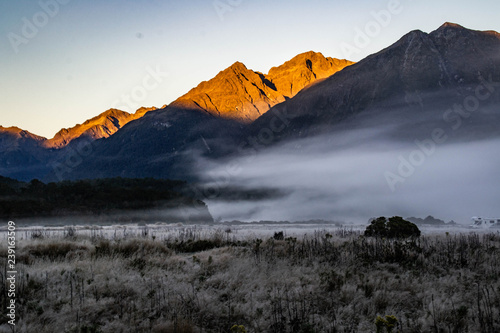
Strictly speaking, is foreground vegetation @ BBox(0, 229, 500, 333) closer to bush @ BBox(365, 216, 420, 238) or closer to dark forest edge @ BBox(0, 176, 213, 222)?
bush @ BBox(365, 216, 420, 238)

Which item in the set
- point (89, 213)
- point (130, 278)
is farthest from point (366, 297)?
point (89, 213)

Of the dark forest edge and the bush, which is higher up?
the dark forest edge

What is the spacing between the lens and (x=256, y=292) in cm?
1002

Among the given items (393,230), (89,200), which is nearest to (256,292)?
(393,230)

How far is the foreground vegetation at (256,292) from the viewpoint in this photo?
8.03 meters

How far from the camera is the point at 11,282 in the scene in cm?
914

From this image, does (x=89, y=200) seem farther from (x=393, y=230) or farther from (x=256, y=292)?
(x=256, y=292)

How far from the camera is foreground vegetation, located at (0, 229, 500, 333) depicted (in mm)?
8031

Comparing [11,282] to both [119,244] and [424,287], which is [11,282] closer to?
[119,244]

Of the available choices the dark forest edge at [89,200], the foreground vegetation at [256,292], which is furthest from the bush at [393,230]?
the dark forest edge at [89,200]

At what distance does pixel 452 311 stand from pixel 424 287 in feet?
6.89

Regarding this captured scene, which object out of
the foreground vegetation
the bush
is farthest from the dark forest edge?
the bush

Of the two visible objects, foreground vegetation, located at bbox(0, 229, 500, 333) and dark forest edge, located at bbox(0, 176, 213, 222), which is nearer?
foreground vegetation, located at bbox(0, 229, 500, 333)

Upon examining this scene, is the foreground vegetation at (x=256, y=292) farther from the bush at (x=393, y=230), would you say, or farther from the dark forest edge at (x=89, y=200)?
the dark forest edge at (x=89, y=200)
